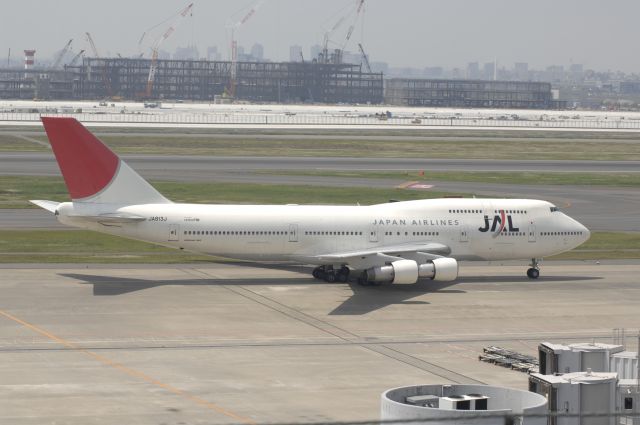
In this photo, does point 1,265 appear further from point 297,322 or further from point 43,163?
point 43,163

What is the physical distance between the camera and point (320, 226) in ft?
206

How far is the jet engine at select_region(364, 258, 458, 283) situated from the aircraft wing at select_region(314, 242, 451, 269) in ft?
2.40

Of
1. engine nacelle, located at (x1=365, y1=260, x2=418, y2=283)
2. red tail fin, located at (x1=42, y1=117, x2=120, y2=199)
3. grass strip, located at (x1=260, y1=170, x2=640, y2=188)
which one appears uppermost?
red tail fin, located at (x1=42, y1=117, x2=120, y2=199)

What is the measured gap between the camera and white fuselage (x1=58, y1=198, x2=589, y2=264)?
6084 centimetres

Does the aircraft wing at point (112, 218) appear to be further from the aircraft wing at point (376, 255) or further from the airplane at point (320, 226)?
the aircraft wing at point (376, 255)

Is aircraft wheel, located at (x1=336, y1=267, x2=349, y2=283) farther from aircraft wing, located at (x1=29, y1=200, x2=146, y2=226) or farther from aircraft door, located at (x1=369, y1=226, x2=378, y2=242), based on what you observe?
aircraft wing, located at (x1=29, y1=200, x2=146, y2=226)

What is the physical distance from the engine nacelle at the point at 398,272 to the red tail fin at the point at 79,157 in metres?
14.8

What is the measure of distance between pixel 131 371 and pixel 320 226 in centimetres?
2293

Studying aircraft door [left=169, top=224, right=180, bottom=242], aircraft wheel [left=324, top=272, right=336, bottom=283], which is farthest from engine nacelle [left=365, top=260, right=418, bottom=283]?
aircraft door [left=169, top=224, right=180, bottom=242]

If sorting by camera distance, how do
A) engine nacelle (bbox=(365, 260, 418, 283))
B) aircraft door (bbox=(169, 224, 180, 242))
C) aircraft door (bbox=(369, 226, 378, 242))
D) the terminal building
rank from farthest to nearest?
1. aircraft door (bbox=(369, 226, 378, 242))
2. aircraft door (bbox=(169, 224, 180, 242))
3. engine nacelle (bbox=(365, 260, 418, 283))
4. the terminal building

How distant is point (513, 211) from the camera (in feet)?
215

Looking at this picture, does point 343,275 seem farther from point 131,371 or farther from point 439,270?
point 131,371

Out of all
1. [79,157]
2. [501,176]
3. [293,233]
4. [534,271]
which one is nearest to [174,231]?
[79,157]

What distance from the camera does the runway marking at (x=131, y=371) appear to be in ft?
119
